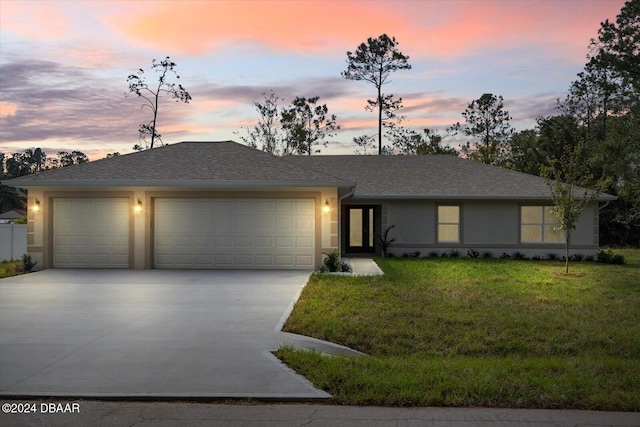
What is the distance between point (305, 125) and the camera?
41438mm

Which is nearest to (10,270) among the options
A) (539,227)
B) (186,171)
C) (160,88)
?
(186,171)

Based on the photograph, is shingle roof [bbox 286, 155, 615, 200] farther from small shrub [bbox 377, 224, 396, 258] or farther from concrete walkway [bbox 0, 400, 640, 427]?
concrete walkway [bbox 0, 400, 640, 427]

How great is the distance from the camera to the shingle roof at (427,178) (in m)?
21.2

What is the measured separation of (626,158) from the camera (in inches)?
1049

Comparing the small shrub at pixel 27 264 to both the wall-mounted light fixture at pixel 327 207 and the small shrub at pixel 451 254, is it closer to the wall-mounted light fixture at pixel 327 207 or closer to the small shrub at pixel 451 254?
the wall-mounted light fixture at pixel 327 207

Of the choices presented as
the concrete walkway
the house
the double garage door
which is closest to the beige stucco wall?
the house

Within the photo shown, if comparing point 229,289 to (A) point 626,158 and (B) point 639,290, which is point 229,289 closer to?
(B) point 639,290

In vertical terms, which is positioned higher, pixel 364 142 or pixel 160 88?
pixel 160 88

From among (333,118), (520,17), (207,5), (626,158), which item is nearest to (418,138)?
(333,118)

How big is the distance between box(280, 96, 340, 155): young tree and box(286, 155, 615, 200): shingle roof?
1420 cm

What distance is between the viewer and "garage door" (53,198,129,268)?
1680 cm

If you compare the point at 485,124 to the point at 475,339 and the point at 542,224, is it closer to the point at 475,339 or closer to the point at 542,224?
the point at 542,224

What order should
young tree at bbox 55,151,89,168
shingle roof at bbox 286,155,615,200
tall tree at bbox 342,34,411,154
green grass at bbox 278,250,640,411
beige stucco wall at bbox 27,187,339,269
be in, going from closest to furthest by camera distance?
1. green grass at bbox 278,250,640,411
2. beige stucco wall at bbox 27,187,339,269
3. shingle roof at bbox 286,155,615,200
4. tall tree at bbox 342,34,411,154
5. young tree at bbox 55,151,89,168

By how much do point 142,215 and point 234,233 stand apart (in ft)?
9.13
